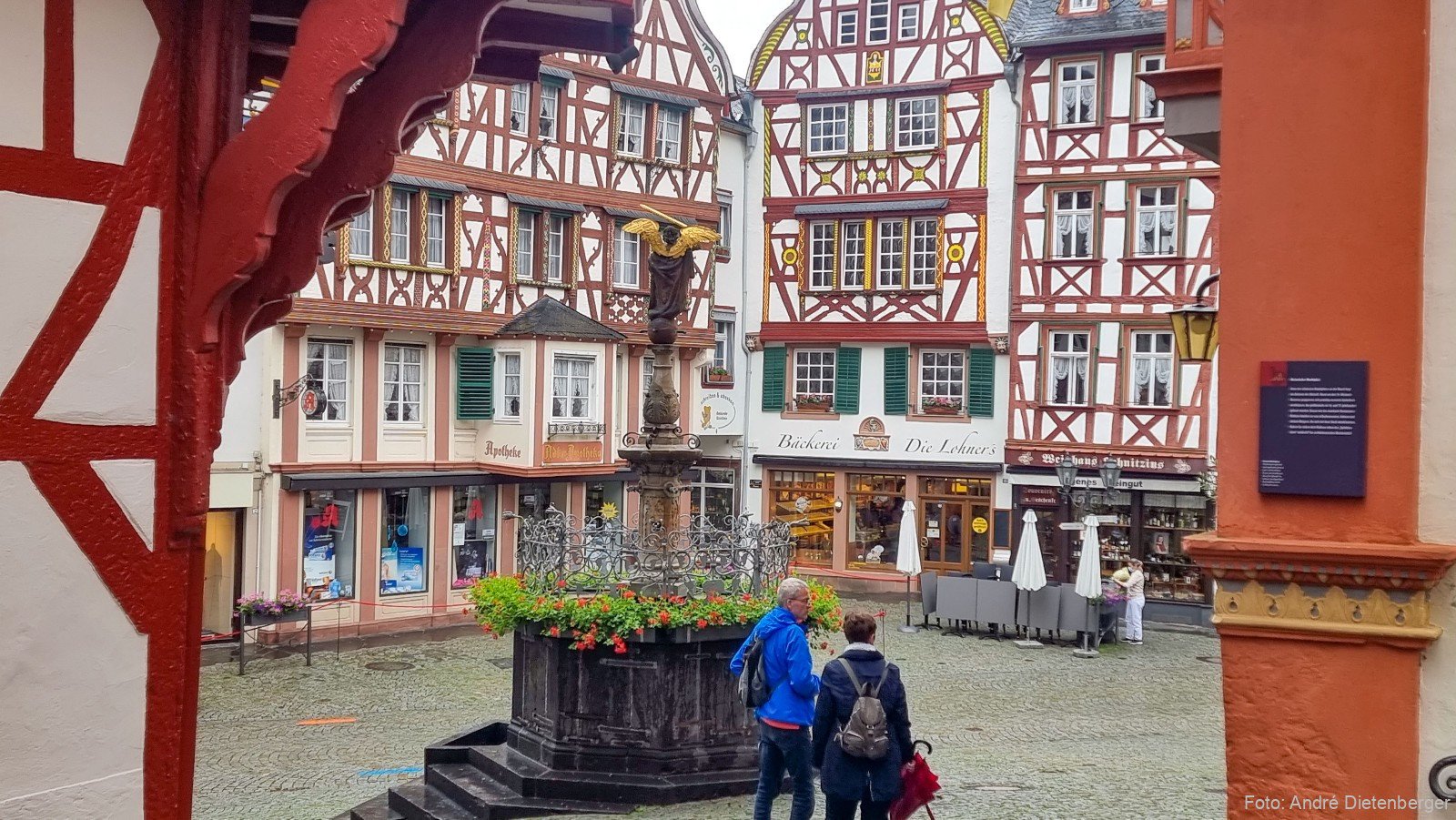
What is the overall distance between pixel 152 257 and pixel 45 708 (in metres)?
1.15

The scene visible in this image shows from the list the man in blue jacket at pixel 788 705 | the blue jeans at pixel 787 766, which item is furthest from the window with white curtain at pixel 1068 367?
the blue jeans at pixel 787 766

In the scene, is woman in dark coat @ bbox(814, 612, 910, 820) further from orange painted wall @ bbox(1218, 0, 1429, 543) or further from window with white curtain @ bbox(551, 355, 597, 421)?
window with white curtain @ bbox(551, 355, 597, 421)

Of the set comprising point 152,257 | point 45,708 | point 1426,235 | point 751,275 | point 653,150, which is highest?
point 653,150

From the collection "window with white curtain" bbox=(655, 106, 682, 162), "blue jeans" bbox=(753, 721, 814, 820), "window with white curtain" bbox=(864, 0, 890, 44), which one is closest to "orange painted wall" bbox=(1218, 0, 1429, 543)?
"blue jeans" bbox=(753, 721, 814, 820)

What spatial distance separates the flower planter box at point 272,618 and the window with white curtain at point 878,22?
55.4 feet

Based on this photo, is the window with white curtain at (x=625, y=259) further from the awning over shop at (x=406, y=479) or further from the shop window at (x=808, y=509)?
the shop window at (x=808, y=509)

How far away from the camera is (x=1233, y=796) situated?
5102mm

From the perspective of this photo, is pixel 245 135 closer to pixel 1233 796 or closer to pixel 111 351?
pixel 111 351

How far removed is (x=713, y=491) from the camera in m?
30.4

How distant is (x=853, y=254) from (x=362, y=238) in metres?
10.8

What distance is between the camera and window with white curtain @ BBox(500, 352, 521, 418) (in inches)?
937

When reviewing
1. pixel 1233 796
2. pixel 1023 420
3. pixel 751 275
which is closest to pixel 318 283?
pixel 751 275

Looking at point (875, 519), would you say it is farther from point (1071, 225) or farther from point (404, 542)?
point (404, 542)

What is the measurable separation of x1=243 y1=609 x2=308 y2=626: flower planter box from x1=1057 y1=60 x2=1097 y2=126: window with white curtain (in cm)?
1676
